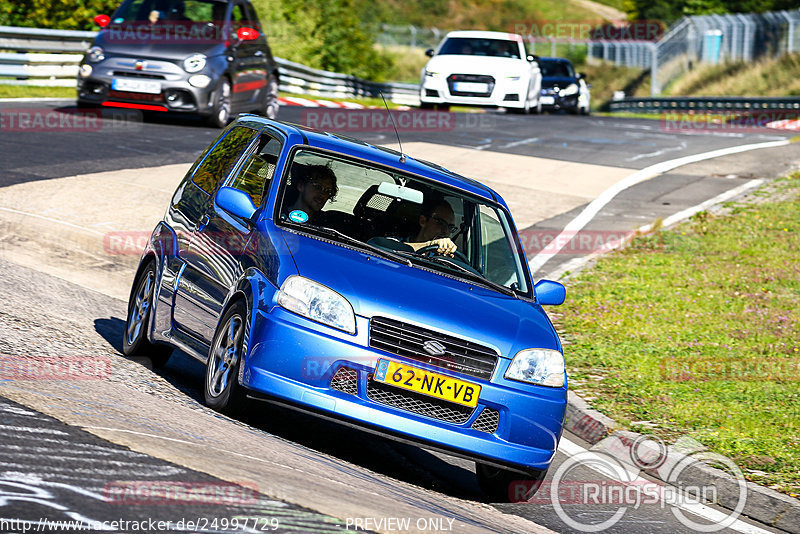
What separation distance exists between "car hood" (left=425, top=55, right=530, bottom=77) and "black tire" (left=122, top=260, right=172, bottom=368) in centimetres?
1846

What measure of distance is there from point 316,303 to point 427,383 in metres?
0.69

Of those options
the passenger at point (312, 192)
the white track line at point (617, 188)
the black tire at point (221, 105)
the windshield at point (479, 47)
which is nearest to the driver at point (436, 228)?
the passenger at point (312, 192)

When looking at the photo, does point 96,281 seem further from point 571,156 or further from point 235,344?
point 571,156

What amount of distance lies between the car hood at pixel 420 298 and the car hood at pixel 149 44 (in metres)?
13.0

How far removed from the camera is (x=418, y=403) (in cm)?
611

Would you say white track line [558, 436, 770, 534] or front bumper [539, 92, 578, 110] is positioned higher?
white track line [558, 436, 770, 534]

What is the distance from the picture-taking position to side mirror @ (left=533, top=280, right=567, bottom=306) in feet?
23.9

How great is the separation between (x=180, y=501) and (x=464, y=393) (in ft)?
6.52

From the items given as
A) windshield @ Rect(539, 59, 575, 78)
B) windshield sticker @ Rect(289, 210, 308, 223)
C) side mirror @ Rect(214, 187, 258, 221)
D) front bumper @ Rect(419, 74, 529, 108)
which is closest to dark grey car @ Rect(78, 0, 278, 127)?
front bumper @ Rect(419, 74, 529, 108)

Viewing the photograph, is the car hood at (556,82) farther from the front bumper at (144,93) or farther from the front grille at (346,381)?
the front grille at (346,381)

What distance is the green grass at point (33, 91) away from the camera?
2269cm

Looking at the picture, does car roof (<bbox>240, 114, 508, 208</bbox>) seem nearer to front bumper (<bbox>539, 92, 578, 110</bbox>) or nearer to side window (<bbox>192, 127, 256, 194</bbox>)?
side window (<bbox>192, 127, 256, 194</bbox>)

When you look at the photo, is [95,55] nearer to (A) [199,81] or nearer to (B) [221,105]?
(A) [199,81]

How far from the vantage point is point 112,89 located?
18.9 meters
